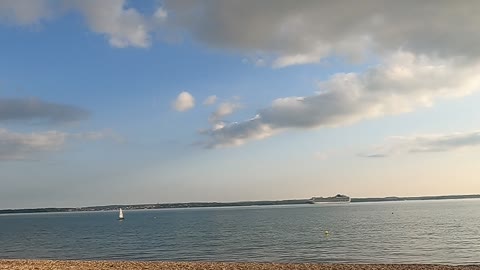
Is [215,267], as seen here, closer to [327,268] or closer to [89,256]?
[327,268]

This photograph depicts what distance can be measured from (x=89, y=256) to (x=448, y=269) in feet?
122

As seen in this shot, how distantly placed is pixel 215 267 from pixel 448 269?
13.4m

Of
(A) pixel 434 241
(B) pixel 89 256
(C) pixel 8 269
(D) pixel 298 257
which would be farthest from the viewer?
(A) pixel 434 241

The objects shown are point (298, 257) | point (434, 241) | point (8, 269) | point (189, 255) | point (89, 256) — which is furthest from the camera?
point (434, 241)

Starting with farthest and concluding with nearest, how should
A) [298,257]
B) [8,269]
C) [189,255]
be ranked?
[189,255] < [298,257] < [8,269]

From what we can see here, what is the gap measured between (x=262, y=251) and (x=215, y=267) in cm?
2151

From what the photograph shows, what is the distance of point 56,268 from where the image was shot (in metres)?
27.2

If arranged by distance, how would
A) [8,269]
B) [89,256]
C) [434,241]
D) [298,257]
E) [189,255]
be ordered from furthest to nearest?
[434,241] → [89,256] → [189,255] → [298,257] → [8,269]

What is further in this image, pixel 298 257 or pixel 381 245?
pixel 381 245

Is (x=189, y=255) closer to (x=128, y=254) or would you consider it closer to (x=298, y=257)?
(x=128, y=254)

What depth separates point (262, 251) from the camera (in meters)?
48.1

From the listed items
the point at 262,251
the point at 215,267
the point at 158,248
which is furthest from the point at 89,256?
the point at 215,267

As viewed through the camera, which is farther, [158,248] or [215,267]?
[158,248]

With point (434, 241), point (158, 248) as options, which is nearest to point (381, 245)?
point (434, 241)
